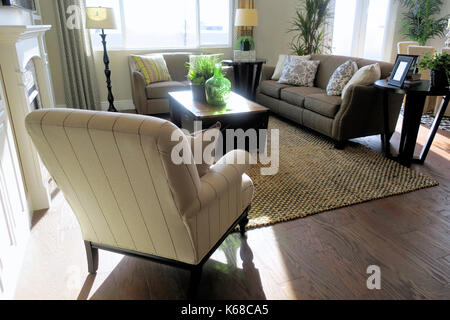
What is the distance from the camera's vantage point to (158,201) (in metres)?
1.37

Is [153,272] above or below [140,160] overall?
below

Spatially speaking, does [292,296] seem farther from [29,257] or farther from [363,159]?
[363,159]

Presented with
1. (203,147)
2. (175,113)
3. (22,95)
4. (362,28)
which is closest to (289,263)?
(203,147)

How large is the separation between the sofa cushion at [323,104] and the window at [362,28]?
10.8 feet

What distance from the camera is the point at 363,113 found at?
11.4 feet

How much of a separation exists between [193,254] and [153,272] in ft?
1.43

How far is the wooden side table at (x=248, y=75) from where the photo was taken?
515cm

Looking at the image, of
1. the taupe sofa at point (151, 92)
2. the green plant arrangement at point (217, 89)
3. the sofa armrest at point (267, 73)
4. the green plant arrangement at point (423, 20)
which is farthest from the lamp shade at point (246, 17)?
the green plant arrangement at point (423, 20)

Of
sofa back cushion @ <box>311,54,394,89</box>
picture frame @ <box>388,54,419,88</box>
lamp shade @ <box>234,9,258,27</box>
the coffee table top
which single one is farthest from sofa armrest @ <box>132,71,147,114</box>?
picture frame @ <box>388,54,419,88</box>

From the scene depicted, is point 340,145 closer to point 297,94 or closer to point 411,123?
point 411,123

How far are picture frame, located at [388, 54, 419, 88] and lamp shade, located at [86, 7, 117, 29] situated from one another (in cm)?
330

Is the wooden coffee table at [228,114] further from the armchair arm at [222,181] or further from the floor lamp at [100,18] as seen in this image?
the floor lamp at [100,18]

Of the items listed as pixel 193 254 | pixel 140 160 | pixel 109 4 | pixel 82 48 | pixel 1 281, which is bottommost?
pixel 1 281
